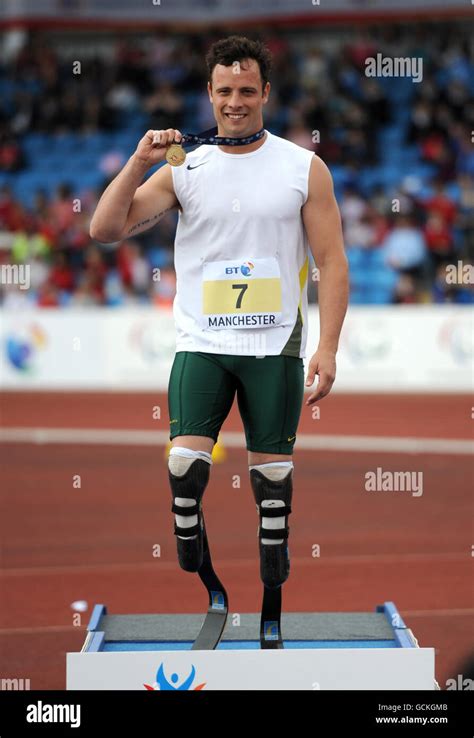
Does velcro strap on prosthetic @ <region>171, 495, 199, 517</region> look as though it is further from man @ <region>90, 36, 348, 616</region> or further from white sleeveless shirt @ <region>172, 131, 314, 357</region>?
white sleeveless shirt @ <region>172, 131, 314, 357</region>

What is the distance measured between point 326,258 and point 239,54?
92cm

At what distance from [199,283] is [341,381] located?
12.7 meters

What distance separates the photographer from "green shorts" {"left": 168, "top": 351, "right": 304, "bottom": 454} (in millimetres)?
5289

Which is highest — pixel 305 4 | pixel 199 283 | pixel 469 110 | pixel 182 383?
pixel 305 4

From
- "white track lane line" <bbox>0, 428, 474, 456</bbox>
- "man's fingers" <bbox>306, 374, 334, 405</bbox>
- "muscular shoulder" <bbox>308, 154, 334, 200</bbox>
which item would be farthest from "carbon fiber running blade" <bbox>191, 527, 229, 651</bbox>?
"white track lane line" <bbox>0, 428, 474, 456</bbox>

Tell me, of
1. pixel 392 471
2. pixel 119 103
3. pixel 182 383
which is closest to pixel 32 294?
pixel 119 103

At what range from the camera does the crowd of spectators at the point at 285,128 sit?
1997cm

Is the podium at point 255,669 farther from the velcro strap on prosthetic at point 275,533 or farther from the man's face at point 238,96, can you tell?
the man's face at point 238,96

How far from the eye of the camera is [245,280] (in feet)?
17.2

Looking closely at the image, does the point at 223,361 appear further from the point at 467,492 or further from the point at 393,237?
the point at 393,237

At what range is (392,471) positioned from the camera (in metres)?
12.5

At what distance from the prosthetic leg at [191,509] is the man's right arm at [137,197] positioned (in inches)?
37.8

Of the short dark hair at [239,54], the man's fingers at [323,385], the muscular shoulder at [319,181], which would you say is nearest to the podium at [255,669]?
the man's fingers at [323,385]

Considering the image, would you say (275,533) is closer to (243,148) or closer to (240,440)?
(243,148)
